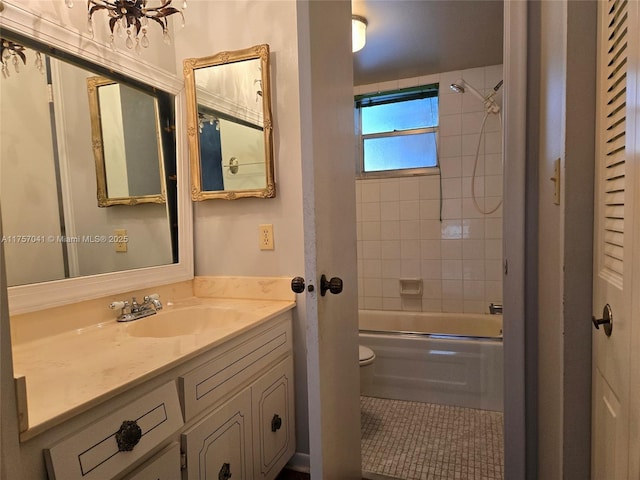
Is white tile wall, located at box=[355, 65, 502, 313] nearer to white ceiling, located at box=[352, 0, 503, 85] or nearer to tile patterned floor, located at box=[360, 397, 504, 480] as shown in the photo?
white ceiling, located at box=[352, 0, 503, 85]

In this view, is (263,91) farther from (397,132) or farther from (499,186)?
(499,186)

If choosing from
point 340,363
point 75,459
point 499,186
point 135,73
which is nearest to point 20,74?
point 135,73

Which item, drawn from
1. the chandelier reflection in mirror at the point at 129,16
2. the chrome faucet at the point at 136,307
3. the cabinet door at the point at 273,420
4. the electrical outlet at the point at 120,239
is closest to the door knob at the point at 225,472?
the cabinet door at the point at 273,420

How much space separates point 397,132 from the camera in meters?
3.04

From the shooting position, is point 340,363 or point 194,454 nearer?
point 194,454

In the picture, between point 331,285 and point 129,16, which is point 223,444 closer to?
point 331,285

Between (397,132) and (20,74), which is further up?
(397,132)

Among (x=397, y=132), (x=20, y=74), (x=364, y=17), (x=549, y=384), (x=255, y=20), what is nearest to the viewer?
(x=549, y=384)

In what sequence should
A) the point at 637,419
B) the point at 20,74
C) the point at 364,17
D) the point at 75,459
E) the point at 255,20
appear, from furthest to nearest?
the point at 364,17, the point at 255,20, the point at 20,74, the point at 75,459, the point at 637,419

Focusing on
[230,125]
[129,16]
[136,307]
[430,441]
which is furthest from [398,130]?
[136,307]

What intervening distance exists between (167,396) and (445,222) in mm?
2486

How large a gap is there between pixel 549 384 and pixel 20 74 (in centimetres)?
180

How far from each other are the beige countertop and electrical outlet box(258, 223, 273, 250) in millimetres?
296

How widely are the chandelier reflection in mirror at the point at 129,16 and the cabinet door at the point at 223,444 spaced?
145 centimetres
